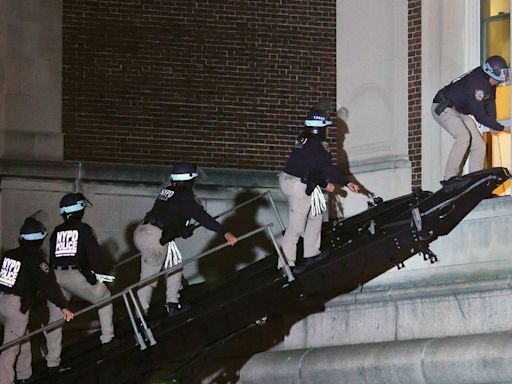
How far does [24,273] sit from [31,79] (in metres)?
5.24

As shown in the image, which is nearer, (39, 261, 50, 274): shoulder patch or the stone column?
(39, 261, 50, 274): shoulder patch

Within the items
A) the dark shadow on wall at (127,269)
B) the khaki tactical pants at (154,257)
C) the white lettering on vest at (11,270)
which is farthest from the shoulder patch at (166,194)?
the dark shadow on wall at (127,269)

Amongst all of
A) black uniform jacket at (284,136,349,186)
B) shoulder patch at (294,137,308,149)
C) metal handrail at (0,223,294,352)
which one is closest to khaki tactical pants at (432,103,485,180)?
black uniform jacket at (284,136,349,186)

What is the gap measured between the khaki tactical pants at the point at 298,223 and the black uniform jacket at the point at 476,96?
2.10 meters

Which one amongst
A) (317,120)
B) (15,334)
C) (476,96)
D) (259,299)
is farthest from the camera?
(15,334)

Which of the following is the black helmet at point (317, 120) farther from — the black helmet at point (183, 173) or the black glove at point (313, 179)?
the black helmet at point (183, 173)

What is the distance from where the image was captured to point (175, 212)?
18.9 metres

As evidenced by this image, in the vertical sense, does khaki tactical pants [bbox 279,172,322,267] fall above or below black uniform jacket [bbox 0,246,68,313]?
above

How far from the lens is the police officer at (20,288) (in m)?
19.2

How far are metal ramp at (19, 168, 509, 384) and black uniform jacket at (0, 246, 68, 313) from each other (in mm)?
1052

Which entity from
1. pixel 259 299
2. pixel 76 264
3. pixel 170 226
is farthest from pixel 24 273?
pixel 259 299

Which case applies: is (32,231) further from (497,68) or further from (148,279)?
(497,68)

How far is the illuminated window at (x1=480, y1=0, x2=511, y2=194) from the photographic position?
20.5m

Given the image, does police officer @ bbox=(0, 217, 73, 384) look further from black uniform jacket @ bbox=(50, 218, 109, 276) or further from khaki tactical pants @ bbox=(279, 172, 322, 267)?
khaki tactical pants @ bbox=(279, 172, 322, 267)
